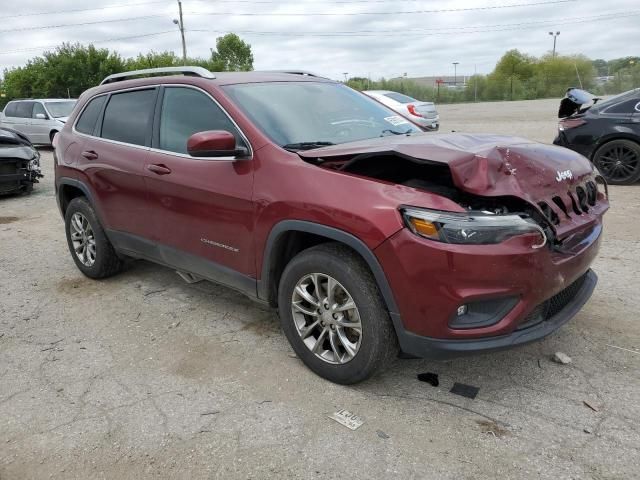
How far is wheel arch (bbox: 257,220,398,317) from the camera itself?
9.15 feet

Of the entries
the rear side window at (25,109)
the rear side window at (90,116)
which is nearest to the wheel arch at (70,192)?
the rear side window at (90,116)

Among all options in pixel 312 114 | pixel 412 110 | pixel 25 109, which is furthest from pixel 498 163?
pixel 25 109

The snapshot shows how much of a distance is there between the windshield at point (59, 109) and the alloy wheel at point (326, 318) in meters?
16.1

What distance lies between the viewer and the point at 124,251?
15.5 feet

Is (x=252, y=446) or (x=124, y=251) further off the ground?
(x=124, y=251)

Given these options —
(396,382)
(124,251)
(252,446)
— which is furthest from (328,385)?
(124,251)

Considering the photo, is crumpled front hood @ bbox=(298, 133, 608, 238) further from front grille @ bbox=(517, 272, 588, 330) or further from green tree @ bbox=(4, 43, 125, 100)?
green tree @ bbox=(4, 43, 125, 100)

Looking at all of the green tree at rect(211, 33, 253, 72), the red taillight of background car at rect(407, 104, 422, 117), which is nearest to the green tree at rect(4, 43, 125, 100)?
the green tree at rect(211, 33, 253, 72)

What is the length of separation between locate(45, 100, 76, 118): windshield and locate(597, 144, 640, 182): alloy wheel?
48.5ft

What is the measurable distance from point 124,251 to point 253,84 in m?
1.88

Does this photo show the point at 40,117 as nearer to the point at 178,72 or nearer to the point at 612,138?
the point at 178,72

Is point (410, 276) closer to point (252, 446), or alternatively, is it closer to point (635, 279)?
point (252, 446)

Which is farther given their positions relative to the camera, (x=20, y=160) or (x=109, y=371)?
(x=20, y=160)

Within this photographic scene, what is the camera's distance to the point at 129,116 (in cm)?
450
